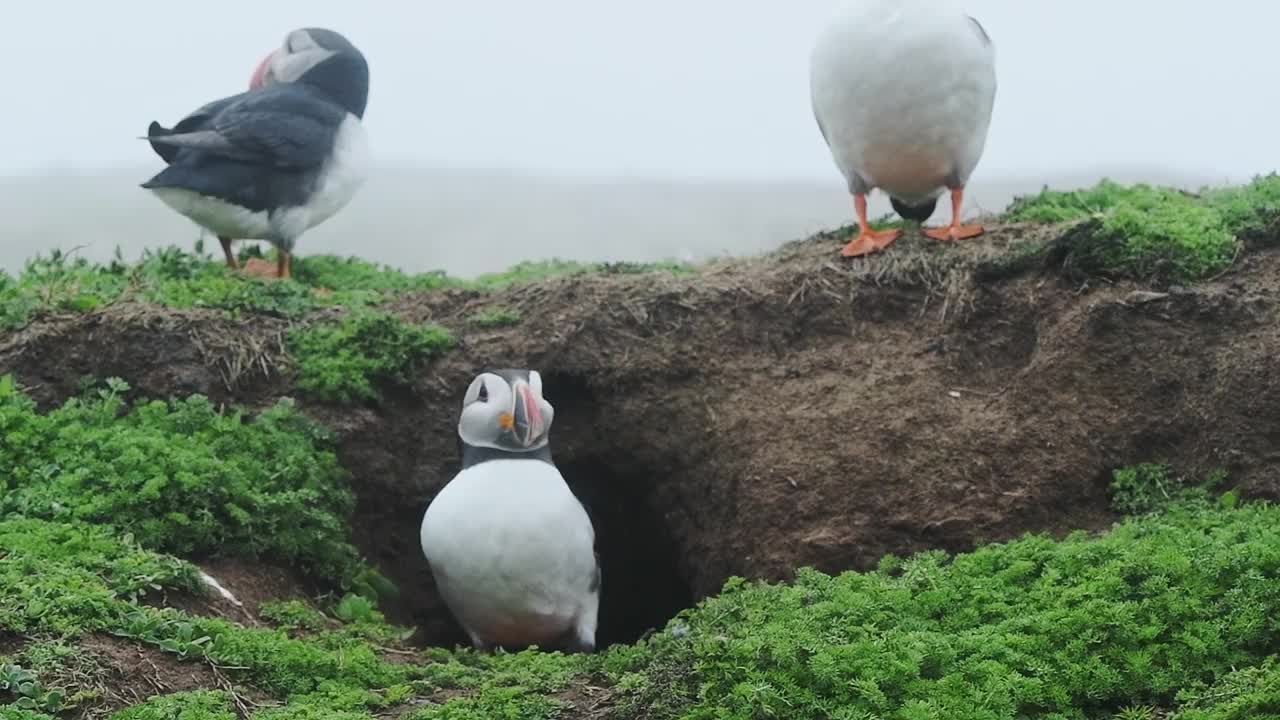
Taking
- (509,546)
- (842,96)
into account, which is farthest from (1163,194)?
(509,546)

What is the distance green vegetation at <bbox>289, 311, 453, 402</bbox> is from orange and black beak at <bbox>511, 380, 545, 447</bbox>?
2.59ft

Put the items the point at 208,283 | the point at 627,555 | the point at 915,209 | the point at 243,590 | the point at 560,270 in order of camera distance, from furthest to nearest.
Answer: the point at 560,270 < the point at 915,209 < the point at 627,555 < the point at 208,283 < the point at 243,590

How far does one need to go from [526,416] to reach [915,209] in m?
2.76

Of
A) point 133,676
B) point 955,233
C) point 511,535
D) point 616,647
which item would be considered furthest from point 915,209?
point 133,676

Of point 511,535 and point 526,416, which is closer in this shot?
point 511,535

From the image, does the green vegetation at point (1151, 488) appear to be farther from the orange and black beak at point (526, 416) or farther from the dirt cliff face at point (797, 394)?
the orange and black beak at point (526, 416)

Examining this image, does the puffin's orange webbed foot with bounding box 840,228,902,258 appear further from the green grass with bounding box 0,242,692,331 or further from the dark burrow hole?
the dark burrow hole

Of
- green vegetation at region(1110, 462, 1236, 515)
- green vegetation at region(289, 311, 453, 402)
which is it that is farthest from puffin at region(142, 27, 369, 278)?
green vegetation at region(1110, 462, 1236, 515)

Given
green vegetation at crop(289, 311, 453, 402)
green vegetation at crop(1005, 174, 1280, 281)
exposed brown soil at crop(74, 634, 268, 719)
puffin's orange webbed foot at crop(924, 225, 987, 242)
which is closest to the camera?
exposed brown soil at crop(74, 634, 268, 719)

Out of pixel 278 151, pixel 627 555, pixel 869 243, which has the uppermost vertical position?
pixel 278 151

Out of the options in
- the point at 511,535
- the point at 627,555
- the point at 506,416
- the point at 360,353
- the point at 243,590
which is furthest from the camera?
the point at 627,555

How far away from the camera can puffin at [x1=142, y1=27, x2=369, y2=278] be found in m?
7.41

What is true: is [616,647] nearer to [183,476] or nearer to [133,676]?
[133,676]

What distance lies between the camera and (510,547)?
576 centimetres
